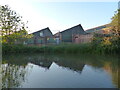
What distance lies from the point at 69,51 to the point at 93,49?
8.22 ft

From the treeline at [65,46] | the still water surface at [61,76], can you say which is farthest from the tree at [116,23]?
the still water surface at [61,76]

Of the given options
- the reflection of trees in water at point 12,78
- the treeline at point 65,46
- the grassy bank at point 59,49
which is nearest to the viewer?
the reflection of trees in water at point 12,78

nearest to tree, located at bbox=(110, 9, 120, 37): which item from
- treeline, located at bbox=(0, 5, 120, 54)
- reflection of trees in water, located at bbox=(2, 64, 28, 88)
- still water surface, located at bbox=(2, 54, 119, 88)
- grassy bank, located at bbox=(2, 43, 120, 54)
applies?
treeline, located at bbox=(0, 5, 120, 54)

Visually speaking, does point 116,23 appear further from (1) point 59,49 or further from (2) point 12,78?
(2) point 12,78

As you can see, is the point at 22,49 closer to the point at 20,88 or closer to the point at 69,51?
the point at 69,51

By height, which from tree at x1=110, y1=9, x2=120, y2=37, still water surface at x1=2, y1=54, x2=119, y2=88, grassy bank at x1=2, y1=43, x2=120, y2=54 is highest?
tree at x1=110, y1=9, x2=120, y2=37

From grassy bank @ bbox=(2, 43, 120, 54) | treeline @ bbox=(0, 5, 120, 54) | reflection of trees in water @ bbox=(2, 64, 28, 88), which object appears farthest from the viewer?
grassy bank @ bbox=(2, 43, 120, 54)

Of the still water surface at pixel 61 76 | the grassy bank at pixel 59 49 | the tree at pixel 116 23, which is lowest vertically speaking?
the still water surface at pixel 61 76

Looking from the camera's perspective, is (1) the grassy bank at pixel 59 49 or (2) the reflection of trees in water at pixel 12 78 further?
(1) the grassy bank at pixel 59 49

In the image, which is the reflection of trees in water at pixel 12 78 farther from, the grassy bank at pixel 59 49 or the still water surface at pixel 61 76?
the grassy bank at pixel 59 49

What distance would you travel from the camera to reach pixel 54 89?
3365mm

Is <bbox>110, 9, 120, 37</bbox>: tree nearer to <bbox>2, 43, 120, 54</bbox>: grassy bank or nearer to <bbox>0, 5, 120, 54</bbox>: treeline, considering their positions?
<bbox>0, 5, 120, 54</bbox>: treeline

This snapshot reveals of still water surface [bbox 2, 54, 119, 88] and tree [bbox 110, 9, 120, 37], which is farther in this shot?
tree [bbox 110, 9, 120, 37]

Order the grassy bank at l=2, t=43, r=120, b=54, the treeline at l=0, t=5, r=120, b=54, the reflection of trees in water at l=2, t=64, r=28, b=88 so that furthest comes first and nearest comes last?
1. the grassy bank at l=2, t=43, r=120, b=54
2. the treeline at l=0, t=5, r=120, b=54
3. the reflection of trees in water at l=2, t=64, r=28, b=88
